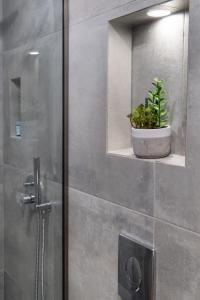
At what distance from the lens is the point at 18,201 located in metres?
1.68

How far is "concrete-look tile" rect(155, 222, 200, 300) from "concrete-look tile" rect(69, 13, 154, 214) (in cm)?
10

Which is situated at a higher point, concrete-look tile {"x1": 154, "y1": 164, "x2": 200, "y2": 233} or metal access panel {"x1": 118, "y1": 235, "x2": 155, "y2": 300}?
concrete-look tile {"x1": 154, "y1": 164, "x2": 200, "y2": 233}

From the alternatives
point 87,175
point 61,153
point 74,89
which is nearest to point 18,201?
point 61,153

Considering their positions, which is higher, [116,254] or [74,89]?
[74,89]

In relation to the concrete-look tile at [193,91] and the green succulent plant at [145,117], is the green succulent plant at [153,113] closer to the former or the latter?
the green succulent plant at [145,117]

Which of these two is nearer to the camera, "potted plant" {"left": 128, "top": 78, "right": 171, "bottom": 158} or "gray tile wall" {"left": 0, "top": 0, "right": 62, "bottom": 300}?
"potted plant" {"left": 128, "top": 78, "right": 171, "bottom": 158}

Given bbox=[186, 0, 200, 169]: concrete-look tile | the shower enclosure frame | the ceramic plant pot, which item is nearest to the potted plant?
the ceramic plant pot

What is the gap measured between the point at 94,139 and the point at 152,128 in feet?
0.95

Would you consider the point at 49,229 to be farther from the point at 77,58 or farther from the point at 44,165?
the point at 77,58

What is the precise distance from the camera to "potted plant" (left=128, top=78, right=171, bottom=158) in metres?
1.07

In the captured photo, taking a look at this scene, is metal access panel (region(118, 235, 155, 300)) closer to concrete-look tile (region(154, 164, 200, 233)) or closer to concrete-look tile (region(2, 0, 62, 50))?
concrete-look tile (region(154, 164, 200, 233))

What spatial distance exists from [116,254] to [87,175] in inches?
12.7

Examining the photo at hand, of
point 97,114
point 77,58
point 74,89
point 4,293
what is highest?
point 77,58

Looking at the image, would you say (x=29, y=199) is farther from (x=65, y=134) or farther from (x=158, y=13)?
(x=158, y=13)
